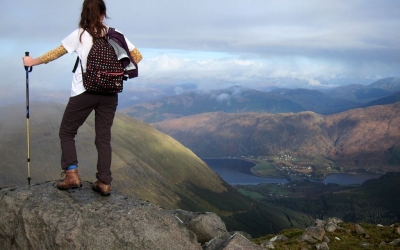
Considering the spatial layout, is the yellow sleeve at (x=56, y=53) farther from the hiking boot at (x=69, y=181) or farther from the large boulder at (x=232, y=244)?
the large boulder at (x=232, y=244)

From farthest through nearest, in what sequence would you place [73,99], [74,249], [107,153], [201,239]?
[201,239] → [107,153] → [73,99] → [74,249]

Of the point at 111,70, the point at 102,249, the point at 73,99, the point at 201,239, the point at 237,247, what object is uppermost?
the point at 111,70

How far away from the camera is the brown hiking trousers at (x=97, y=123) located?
40.7 feet

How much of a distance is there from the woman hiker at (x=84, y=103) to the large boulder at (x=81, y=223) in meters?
0.74

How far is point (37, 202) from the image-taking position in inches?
490

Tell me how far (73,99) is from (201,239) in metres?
10.7

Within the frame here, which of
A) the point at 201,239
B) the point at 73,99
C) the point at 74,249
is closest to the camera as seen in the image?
the point at 74,249

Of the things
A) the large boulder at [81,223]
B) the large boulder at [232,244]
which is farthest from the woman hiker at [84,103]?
the large boulder at [232,244]

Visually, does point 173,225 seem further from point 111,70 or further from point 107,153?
point 111,70

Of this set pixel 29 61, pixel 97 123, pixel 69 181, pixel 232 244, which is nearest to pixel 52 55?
pixel 29 61

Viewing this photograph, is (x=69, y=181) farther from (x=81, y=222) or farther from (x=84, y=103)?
(x=84, y=103)

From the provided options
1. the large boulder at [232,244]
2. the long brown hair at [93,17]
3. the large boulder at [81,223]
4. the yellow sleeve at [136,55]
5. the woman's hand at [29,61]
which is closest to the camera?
the large boulder at [81,223]

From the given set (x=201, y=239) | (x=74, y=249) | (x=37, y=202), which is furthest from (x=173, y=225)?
(x=201, y=239)

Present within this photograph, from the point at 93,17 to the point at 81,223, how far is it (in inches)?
256
